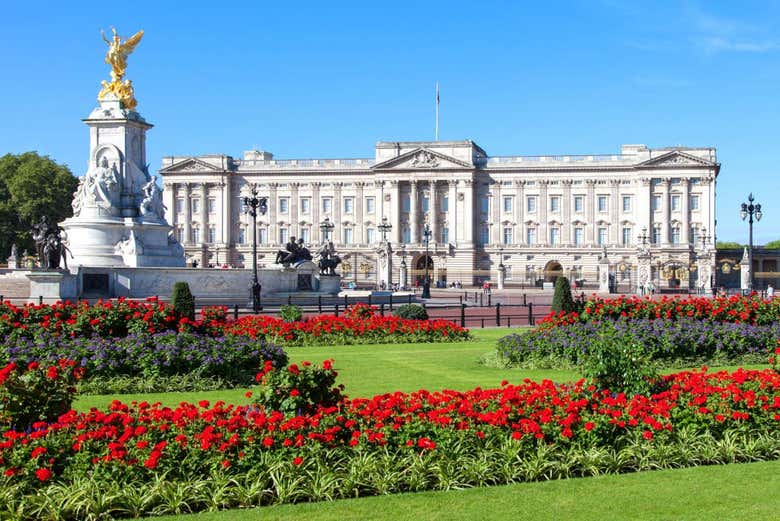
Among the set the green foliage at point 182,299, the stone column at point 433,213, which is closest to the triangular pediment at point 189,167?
the stone column at point 433,213

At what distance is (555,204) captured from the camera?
4149 inches

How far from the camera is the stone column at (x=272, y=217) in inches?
4326

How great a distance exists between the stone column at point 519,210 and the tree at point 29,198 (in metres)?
50.5

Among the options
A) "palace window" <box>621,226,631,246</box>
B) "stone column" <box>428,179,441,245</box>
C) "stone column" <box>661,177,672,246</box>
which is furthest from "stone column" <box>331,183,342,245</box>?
"stone column" <box>661,177,672,246</box>

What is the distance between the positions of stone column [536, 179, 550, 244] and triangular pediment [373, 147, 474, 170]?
8.98 meters

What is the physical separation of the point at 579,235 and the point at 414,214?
20.1 m

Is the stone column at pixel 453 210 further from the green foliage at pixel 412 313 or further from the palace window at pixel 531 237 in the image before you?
the green foliage at pixel 412 313

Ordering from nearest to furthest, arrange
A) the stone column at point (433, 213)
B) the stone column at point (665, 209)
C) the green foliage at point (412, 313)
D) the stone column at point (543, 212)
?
the green foliage at point (412, 313)
the stone column at point (665, 209)
the stone column at point (543, 212)
the stone column at point (433, 213)

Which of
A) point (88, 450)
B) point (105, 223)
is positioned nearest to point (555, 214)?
point (105, 223)

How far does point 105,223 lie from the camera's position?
40.3 m

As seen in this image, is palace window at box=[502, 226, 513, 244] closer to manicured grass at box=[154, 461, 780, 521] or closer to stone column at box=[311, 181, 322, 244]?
stone column at box=[311, 181, 322, 244]

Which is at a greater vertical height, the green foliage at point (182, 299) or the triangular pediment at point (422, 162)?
the triangular pediment at point (422, 162)

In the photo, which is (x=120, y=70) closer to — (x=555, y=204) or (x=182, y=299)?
(x=182, y=299)

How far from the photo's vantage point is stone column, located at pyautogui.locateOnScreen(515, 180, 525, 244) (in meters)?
106
